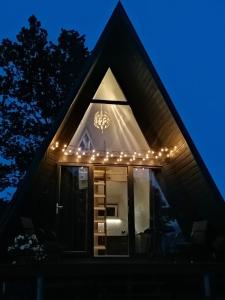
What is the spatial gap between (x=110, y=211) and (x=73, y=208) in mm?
1560

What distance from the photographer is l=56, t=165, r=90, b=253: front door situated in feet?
26.1

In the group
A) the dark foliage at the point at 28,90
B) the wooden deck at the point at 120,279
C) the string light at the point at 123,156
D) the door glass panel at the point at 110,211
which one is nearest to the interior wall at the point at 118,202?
the door glass panel at the point at 110,211

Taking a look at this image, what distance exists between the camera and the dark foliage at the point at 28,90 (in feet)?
46.4

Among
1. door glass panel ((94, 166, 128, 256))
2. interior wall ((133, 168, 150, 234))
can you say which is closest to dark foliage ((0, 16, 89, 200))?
door glass panel ((94, 166, 128, 256))

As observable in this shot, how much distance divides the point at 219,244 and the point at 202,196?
2.84 ft

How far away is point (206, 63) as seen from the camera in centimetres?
9575

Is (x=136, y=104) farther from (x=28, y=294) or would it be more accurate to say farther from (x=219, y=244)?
(x=28, y=294)

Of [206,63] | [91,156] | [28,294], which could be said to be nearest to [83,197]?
[91,156]

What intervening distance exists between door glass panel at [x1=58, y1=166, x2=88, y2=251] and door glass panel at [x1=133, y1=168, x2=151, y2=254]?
104cm

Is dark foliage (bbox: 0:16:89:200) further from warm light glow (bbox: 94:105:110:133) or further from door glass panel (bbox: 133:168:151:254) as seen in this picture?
door glass panel (bbox: 133:168:151:254)

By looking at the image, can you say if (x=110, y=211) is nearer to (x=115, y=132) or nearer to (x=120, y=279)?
(x=115, y=132)

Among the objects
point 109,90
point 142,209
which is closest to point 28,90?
point 109,90

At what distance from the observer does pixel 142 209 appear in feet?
27.8

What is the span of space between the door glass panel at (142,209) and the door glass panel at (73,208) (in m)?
1.04
